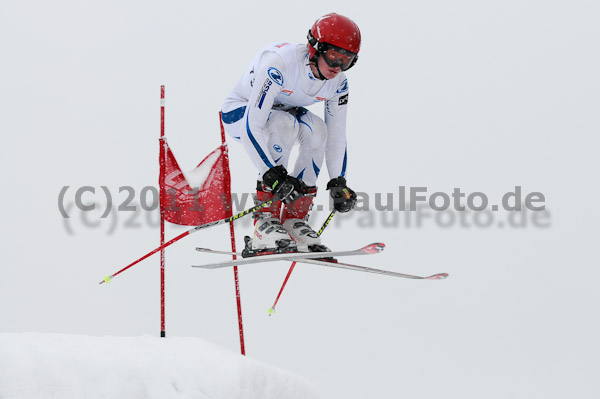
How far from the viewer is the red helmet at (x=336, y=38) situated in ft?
13.5

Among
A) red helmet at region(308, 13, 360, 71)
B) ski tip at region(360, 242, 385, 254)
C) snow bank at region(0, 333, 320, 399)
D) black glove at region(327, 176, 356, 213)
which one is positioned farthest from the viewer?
black glove at region(327, 176, 356, 213)

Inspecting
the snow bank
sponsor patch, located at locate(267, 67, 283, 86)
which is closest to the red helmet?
sponsor patch, located at locate(267, 67, 283, 86)

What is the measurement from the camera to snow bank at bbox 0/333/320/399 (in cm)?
337

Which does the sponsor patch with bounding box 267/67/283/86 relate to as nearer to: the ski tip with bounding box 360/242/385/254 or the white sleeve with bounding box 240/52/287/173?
the white sleeve with bounding box 240/52/287/173

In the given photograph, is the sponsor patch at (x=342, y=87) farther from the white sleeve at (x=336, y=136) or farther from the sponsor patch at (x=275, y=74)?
the sponsor patch at (x=275, y=74)

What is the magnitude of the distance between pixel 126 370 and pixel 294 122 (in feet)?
6.21

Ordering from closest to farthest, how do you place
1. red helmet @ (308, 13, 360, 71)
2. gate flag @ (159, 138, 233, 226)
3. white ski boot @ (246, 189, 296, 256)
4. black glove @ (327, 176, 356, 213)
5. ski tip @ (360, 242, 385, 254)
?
red helmet @ (308, 13, 360, 71) < ski tip @ (360, 242, 385, 254) < white ski boot @ (246, 189, 296, 256) < black glove @ (327, 176, 356, 213) < gate flag @ (159, 138, 233, 226)

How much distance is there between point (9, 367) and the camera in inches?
131

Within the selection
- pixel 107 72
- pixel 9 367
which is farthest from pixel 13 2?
pixel 9 367

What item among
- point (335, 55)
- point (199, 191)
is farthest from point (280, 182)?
point (199, 191)

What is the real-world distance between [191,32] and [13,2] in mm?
3143

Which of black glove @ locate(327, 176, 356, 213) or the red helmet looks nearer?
the red helmet

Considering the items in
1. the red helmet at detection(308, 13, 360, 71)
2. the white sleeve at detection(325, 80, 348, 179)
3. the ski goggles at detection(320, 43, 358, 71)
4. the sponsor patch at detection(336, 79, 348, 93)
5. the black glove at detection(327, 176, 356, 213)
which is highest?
the red helmet at detection(308, 13, 360, 71)

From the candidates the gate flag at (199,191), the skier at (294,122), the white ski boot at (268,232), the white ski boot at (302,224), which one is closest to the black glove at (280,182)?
the skier at (294,122)
